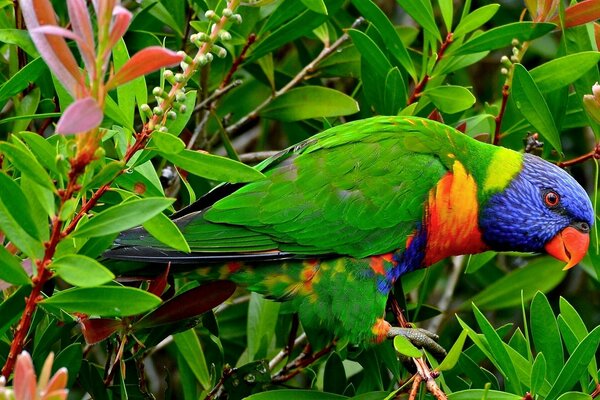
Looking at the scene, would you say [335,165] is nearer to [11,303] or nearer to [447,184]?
[447,184]

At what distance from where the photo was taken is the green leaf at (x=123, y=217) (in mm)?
1209

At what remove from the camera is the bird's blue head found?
2.32m

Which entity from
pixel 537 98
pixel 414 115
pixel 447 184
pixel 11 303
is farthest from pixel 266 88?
pixel 11 303

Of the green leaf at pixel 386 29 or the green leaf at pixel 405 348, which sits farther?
the green leaf at pixel 386 29

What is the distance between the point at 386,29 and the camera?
A: 7.20 ft

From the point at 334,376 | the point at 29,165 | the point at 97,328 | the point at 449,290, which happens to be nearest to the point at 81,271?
the point at 29,165

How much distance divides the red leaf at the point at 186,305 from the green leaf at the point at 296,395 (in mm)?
238

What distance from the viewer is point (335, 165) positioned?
2.21 m

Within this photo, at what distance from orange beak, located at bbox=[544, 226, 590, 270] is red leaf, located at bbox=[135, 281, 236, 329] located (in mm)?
1088

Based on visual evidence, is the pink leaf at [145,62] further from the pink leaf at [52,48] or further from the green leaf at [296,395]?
the green leaf at [296,395]

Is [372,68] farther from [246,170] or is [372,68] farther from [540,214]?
[246,170]

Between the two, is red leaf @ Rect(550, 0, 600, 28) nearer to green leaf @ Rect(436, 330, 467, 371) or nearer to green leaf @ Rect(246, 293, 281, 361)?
green leaf @ Rect(436, 330, 467, 371)

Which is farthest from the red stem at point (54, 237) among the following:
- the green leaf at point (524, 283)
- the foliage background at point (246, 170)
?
the green leaf at point (524, 283)

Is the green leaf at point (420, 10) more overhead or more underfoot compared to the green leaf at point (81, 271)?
more overhead
